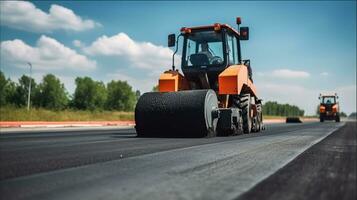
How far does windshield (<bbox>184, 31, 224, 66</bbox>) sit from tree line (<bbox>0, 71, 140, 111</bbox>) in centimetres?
6184

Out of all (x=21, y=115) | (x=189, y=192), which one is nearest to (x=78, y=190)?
(x=189, y=192)

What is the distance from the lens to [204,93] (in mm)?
9656

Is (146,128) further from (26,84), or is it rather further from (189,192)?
(26,84)

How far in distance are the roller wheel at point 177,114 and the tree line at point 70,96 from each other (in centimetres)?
6318

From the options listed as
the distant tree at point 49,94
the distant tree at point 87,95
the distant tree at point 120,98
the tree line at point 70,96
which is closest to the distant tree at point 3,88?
the tree line at point 70,96

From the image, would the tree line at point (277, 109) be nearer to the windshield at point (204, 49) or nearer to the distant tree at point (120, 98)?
the distant tree at point (120, 98)

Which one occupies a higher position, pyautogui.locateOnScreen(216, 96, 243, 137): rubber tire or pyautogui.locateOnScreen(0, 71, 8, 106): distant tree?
pyautogui.locateOnScreen(0, 71, 8, 106): distant tree

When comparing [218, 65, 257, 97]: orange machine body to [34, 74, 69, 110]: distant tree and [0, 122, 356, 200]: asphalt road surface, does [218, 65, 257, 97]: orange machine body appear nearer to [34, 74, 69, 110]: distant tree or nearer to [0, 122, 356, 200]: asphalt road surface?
[0, 122, 356, 200]: asphalt road surface

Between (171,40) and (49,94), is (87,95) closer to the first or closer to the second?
(49,94)

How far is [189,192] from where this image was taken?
2.99 metres

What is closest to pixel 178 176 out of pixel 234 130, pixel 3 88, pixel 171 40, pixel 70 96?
pixel 234 130

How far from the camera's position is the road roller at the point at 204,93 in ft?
31.8


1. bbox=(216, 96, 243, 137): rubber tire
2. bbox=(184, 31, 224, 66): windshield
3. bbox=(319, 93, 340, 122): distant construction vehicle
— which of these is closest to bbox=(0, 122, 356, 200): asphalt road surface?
bbox=(216, 96, 243, 137): rubber tire

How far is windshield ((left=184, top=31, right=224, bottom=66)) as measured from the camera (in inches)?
444
